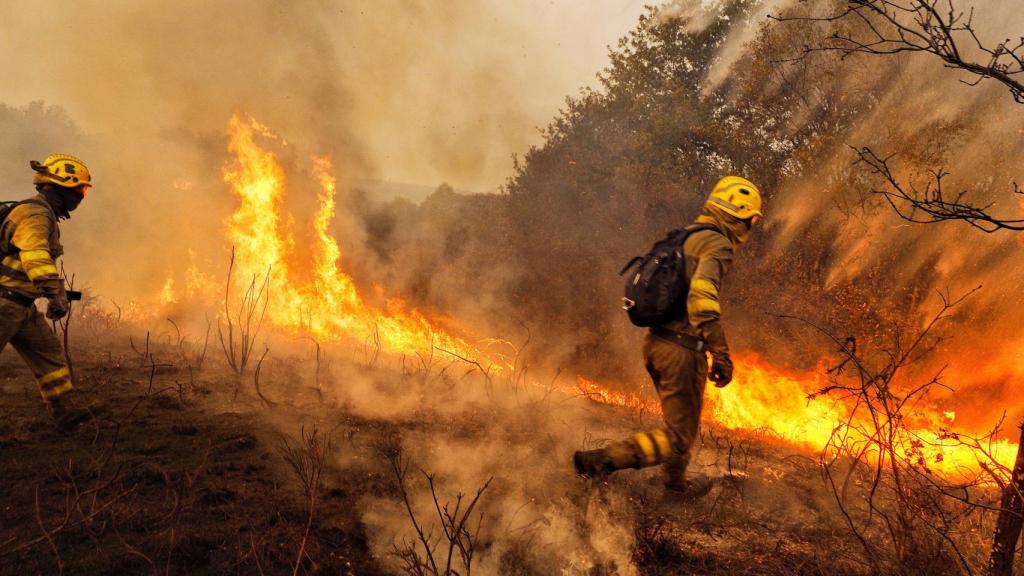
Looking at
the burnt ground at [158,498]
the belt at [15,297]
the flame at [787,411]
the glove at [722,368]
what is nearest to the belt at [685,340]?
the glove at [722,368]

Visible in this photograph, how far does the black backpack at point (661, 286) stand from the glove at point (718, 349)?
0.98 feet

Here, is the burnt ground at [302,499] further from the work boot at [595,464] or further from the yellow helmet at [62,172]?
the yellow helmet at [62,172]

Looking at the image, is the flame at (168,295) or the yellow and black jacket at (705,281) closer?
the yellow and black jacket at (705,281)

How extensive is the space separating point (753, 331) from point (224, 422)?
1044 centimetres

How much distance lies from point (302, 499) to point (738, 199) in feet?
12.1

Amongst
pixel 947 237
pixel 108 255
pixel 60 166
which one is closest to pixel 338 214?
pixel 108 255

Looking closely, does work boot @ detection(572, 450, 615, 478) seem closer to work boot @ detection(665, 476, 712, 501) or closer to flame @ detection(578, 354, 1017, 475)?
work boot @ detection(665, 476, 712, 501)

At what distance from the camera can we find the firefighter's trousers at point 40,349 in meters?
4.64

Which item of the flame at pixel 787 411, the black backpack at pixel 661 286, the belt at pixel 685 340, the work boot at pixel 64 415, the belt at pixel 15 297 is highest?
the flame at pixel 787 411

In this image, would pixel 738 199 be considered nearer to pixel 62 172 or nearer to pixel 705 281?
pixel 705 281

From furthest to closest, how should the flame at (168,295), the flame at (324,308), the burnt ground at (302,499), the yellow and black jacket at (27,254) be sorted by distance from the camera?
the flame at (168,295) → the flame at (324,308) → the yellow and black jacket at (27,254) → the burnt ground at (302,499)

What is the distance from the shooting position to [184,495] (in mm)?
3691

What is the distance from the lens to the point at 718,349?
3637 millimetres

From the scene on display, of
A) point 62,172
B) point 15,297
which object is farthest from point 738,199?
point 15,297
